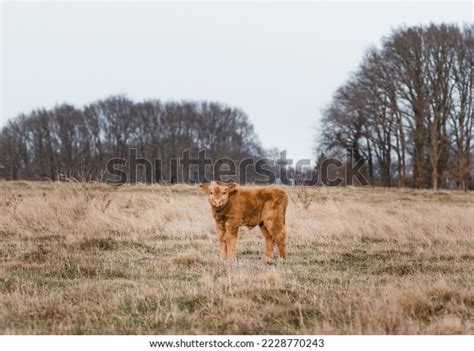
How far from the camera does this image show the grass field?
20.4 feet

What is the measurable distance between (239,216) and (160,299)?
11.1ft

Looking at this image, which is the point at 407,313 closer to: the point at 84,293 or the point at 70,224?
the point at 84,293

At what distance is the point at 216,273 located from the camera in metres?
8.91

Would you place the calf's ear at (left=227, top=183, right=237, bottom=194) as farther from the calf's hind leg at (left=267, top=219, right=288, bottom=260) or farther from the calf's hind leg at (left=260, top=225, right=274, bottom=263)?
the calf's hind leg at (left=260, top=225, right=274, bottom=263)

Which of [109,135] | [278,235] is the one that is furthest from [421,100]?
[109,135]

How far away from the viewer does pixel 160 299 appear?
23.3ft

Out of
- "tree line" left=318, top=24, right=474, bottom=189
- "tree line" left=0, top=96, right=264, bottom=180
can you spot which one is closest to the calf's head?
"tree line" left=318, top=24, right=474, bottom=189

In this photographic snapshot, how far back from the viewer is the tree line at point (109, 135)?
7088 cm

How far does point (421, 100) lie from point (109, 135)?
41190mm

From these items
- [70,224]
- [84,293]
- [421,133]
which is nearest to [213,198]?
[84,293]

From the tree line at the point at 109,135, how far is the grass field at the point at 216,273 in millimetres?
54952

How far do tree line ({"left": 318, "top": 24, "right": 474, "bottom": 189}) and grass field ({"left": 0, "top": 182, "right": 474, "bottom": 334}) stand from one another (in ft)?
90.9

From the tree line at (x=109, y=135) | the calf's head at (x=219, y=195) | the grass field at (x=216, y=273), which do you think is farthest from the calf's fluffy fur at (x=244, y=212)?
the tree line at (x=109, y=135)

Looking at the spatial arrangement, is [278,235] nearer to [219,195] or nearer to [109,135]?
[219,195]
